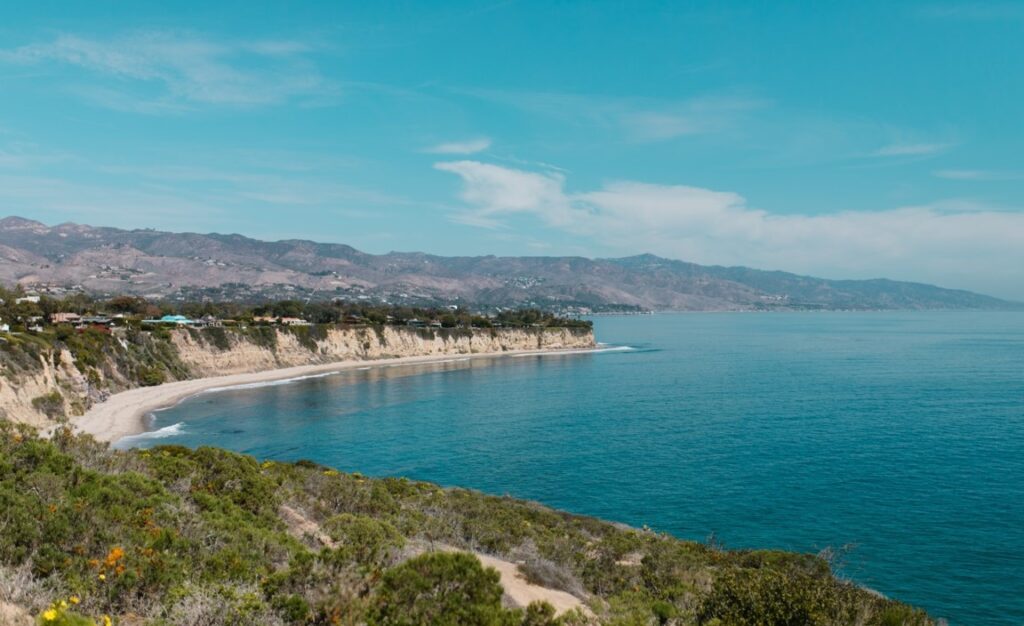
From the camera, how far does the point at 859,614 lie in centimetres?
1468

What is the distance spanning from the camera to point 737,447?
46719 mm

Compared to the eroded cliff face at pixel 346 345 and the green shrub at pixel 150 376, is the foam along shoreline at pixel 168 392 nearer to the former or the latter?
the green shrub at pixel 150 376

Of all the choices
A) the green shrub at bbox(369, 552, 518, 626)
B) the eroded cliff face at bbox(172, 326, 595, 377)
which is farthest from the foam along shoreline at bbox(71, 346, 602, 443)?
the green shrub at bbox(369, 552, 518, 626)

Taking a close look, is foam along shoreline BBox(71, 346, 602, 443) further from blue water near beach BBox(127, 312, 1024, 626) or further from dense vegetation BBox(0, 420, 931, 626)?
dense vegetation BBox(0, 420, 931, 626)

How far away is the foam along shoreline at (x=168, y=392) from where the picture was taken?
5238cm

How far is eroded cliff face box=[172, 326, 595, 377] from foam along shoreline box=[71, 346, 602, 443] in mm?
2068

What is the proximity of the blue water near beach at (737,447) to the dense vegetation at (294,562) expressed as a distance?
27.2 feet

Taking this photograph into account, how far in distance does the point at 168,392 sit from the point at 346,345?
44.0m

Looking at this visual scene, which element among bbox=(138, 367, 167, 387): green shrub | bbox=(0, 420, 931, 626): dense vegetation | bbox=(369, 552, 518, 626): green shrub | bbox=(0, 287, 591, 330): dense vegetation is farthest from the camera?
bbox=(0, 287, 591, 330): dense vegetation

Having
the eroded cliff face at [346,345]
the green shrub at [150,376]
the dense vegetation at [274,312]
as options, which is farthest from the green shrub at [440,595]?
the dense vegetation at [274,312]

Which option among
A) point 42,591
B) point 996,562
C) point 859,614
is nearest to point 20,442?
point 42,591

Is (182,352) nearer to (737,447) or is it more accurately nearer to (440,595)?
(737,447)

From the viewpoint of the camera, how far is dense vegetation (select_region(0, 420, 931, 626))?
9.88m

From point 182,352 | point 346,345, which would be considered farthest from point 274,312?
point 182,352
